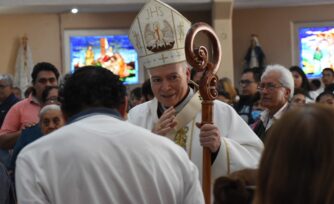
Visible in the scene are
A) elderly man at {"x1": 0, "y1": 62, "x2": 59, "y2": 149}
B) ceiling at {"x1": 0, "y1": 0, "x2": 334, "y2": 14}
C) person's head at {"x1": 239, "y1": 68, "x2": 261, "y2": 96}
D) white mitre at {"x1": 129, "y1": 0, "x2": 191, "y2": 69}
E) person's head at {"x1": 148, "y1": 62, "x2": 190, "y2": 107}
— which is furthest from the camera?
ceiling at {"x1": 0, "y1": 0, "x2": 334, "y2": 14}

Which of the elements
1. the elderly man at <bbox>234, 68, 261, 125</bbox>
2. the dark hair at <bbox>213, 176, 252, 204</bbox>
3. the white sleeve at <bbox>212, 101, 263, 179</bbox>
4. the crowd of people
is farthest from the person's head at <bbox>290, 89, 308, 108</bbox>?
the dark hair at <bbox>213, 176, 252, 204</bbox>

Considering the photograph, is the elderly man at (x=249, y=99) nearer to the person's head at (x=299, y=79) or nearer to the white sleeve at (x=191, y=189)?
the person's head at (x=299, y=79)

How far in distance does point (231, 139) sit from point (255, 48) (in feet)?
33.9

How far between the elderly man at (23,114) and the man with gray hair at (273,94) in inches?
71.8

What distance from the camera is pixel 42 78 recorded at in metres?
6.03

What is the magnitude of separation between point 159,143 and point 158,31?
70.0 inches

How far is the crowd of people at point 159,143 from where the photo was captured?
1.60 meters

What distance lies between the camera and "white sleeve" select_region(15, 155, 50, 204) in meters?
2.58

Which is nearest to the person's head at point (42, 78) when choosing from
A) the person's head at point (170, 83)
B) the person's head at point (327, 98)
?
the person's head at point (170, 83)

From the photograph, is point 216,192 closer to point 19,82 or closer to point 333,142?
point 333,142

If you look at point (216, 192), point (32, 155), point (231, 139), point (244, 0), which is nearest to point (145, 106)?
point (231, 139)

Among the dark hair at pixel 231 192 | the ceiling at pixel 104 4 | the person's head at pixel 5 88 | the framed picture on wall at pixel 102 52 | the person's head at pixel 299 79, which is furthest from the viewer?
the framed picture on wall at pixel 102 52

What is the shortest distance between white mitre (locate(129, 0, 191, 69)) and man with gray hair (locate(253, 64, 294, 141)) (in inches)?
38.5

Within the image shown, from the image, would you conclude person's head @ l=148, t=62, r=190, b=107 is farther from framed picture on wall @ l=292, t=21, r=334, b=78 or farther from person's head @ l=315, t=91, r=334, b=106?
framed picture on wall @ l=292, t=21, r=334, b=78
